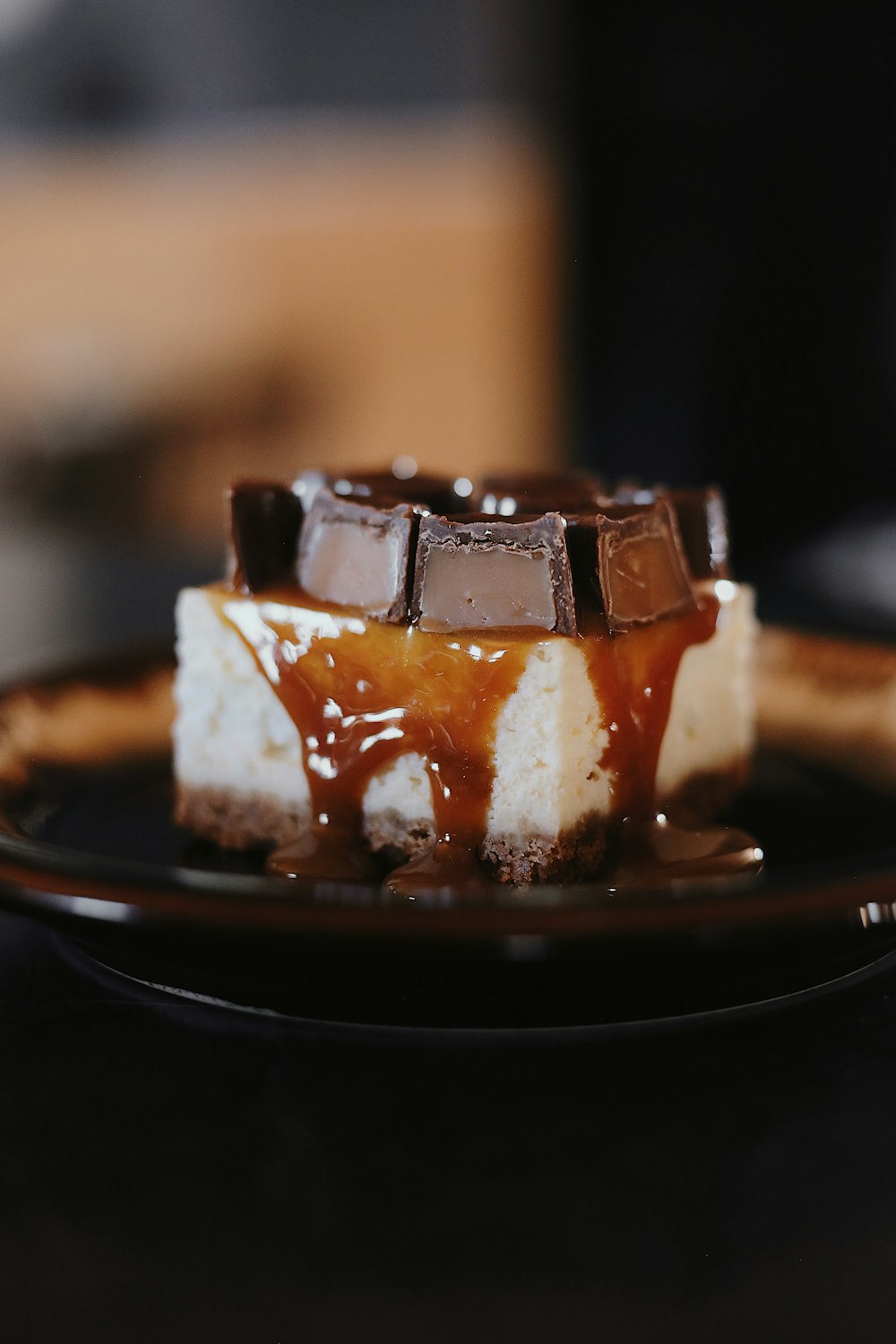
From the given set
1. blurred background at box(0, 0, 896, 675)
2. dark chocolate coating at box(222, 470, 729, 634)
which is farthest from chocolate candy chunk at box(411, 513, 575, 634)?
blurred background at box(0, 0, 896, 675)

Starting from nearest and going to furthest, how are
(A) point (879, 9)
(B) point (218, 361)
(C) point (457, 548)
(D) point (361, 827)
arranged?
(C) point (457, 548), (D) point (361, 827), (A) point (879, 9), (B) point (218, 361)

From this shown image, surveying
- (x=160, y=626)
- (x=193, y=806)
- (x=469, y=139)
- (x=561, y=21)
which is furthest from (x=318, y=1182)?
(x=561, y=21)

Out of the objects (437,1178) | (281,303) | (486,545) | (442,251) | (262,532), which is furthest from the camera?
(281,303)

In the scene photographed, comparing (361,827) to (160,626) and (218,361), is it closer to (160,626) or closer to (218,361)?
(160,626)

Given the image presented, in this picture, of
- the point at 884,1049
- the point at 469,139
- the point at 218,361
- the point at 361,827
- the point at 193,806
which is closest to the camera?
the point at 884,1049

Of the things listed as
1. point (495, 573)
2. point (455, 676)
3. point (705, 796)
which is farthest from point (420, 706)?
point (705, 796)

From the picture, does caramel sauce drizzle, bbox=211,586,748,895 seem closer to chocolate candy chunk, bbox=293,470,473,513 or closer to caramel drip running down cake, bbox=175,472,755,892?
caramel drip running down cake, bbox=175,472,755,892

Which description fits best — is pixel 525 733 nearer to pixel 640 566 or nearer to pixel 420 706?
pixel 420 706
